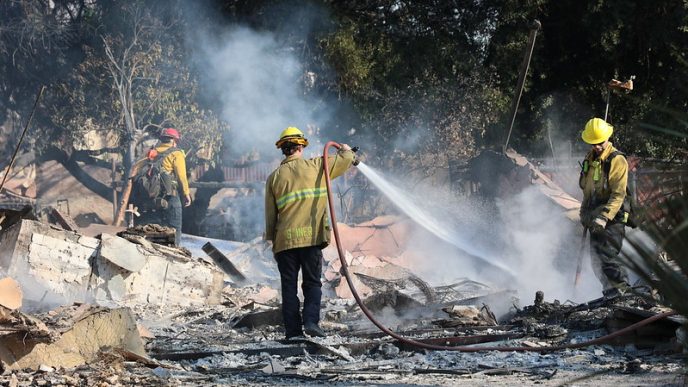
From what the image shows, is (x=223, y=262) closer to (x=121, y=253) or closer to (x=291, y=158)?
(x=121, y=253)

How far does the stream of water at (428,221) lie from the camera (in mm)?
12876

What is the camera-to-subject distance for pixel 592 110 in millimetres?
17938

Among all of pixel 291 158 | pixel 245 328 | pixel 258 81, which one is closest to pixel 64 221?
pixel 245 328

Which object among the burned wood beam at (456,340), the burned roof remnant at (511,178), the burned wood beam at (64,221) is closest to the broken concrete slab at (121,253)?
the burned wood beam at (64,221)

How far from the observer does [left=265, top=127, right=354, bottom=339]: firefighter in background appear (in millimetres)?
7102

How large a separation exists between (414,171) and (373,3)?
3.30 metres

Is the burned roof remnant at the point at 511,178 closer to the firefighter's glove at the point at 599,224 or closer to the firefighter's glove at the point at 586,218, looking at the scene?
the firefighter's glove at the point at 586,218

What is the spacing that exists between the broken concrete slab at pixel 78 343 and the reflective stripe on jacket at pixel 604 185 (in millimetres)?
4506

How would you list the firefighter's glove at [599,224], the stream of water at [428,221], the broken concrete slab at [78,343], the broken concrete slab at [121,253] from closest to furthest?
the broken concrete slab at [78,343] < the firefighter's glove at [599,224] < the broken concrete slab at [121,253] < the stream of water at [428,221]

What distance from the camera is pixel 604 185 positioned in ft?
28.7

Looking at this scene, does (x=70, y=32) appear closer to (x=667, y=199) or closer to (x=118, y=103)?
(x=118, y=103)

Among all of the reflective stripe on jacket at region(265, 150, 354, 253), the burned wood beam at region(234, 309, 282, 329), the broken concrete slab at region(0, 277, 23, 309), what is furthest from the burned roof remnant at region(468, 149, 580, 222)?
the broken concrete slab at region(0, 277, 23, 309)

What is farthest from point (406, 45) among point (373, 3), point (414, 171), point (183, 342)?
point (183, 342)

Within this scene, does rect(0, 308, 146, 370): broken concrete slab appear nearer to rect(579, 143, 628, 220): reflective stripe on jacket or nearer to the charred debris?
the charred debris
